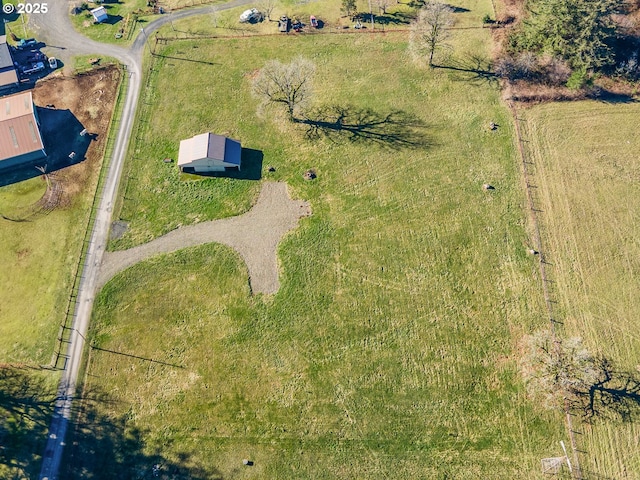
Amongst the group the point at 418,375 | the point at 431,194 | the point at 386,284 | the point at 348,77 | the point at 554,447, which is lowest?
the point at 554,447

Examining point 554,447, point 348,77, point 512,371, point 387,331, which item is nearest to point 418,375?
point 387,331

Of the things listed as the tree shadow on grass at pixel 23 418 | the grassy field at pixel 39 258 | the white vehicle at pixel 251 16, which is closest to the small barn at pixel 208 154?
the grassy field at pixel 39 258

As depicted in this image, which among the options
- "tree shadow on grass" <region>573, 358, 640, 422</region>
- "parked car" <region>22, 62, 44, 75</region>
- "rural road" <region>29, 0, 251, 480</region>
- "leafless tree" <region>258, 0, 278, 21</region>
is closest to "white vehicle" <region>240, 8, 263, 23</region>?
"leafless tree" <region>258, 0, 278, 21</region>

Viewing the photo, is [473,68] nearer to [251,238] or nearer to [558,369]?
[251,238]

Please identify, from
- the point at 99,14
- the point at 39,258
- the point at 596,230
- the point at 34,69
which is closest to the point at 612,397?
the point at 596,230

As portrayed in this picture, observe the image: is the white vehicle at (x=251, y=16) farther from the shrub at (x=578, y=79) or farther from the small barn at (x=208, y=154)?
the shrub at (x=578, y=79)

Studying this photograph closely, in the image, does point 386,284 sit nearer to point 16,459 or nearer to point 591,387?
point 591,387
